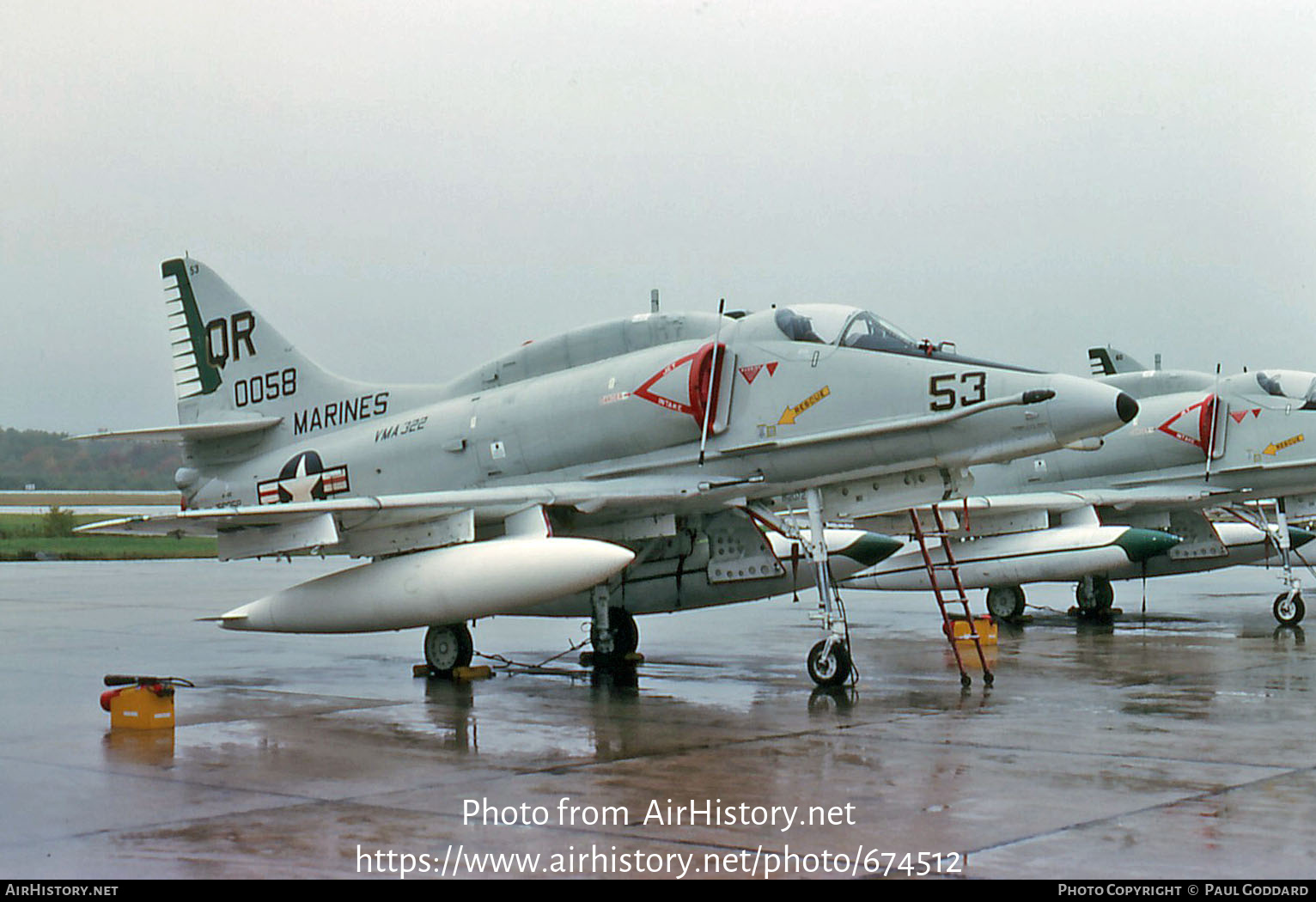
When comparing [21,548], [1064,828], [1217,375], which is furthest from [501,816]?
[21,548]

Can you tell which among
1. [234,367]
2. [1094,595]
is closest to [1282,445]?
[1094,595]

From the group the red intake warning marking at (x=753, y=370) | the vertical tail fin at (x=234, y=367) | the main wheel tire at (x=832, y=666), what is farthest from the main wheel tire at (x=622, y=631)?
the vertical tail fin at (x=234, y=367)

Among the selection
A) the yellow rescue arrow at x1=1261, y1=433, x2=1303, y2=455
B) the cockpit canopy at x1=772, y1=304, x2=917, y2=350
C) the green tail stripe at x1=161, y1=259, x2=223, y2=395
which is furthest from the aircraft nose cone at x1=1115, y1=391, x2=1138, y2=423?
the green tail stripe at x1=161, y1=259, x2=223, y2=395

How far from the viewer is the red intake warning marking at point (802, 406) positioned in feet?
36.9

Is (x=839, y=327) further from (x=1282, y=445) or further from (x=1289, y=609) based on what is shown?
(x=1289, y=609)

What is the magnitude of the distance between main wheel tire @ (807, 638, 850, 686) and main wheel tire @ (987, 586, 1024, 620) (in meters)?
7.50

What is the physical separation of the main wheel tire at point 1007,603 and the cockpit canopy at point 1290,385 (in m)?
4.18

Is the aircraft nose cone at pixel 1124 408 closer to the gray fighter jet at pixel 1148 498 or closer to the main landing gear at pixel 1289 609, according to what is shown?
the gray fighter jet at pixel 1148 498

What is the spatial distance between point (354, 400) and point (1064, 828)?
10.2 metres

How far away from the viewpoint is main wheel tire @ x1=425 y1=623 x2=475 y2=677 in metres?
12.3

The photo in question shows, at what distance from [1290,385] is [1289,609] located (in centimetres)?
294

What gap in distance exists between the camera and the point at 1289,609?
17734 mm
